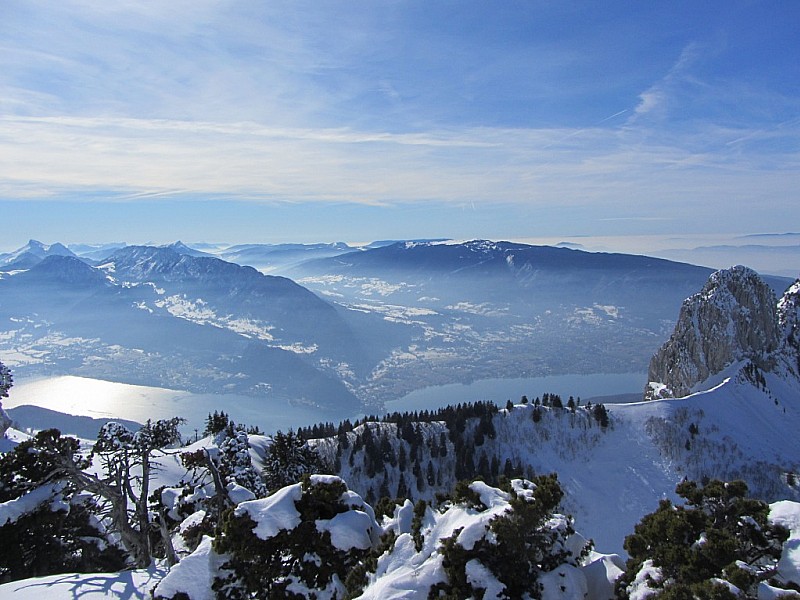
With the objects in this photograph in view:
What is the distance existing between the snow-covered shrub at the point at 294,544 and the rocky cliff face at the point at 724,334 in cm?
16673

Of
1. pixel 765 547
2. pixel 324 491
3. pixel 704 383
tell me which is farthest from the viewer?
pixel 704 383

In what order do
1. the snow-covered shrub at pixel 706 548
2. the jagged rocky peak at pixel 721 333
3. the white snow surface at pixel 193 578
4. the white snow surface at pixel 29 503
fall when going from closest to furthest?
the snow-covered shrub at pixel 706 548 → the white snow surface at pixel 193 578 → the white snow surface at pixel 29 503 → the jagged rocky peak at pixel 721 333

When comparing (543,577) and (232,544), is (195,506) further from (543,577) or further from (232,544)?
(543,577)

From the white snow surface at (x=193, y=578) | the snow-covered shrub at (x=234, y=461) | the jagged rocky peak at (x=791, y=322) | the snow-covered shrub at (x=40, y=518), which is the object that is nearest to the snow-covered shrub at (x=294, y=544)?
the white snow surface at (x=193, y=578)

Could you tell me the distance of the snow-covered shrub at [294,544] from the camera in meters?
15.8

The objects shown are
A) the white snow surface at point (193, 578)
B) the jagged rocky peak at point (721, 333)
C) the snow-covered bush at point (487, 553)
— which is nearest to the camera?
the snow-covered bush at point (487, 553)

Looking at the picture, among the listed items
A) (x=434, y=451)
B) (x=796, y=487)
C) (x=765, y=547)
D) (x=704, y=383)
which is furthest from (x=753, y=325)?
(x=765, y=547)

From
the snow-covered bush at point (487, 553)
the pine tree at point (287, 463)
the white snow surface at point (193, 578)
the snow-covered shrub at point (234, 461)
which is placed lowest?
the pine tree at point (287, 463)

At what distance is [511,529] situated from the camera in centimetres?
1514

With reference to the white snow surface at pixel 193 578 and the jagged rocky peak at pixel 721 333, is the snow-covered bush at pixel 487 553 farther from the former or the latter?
the jagged rocky peak at pixel 721 333

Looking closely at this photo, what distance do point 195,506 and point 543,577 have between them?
771 inches

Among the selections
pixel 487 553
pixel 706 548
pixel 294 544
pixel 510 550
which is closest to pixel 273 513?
pixel 294 544

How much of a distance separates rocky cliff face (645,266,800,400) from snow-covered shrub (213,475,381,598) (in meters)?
167

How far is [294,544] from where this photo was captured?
1648cm
